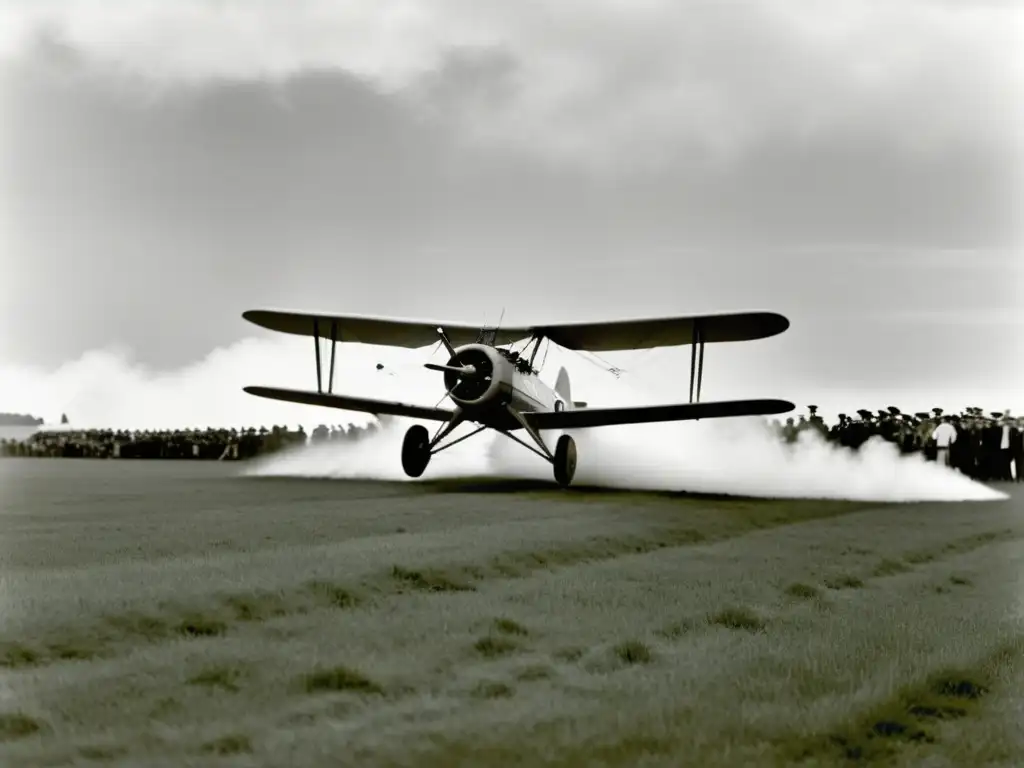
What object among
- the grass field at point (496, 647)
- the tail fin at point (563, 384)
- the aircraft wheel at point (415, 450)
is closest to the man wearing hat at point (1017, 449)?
the tail fin at point (563, 384)

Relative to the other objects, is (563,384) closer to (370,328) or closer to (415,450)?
(370,328)

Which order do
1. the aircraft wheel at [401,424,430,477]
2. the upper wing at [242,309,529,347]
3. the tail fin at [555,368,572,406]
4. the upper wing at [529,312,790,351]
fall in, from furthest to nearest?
the tail fin at [555,368,572,406] < the upper wing at [242,309,529,347] < the aircraft wheel at [401,424,430,477] < the upper wing at [529,312,790,351]

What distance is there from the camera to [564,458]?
56.4ft

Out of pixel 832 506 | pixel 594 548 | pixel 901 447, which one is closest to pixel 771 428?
pixel 901 447

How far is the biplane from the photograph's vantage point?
656 inches

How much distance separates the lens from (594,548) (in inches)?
342

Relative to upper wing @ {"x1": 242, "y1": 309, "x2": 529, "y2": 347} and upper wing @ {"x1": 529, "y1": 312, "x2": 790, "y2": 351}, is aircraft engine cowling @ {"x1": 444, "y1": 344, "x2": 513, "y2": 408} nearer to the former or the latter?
upper wing @ {"x1": 242, "y1": 309, "x2": 529, "y2": 347}

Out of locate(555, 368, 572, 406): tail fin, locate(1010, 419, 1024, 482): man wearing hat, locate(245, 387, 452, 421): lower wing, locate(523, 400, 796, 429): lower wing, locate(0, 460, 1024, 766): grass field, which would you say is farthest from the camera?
locate(1010, 419, 1024, 482): man wearing hat

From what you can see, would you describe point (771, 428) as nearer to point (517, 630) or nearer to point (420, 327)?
point (420, 327)

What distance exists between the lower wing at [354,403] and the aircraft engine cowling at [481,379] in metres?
1.97

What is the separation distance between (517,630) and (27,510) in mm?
8723

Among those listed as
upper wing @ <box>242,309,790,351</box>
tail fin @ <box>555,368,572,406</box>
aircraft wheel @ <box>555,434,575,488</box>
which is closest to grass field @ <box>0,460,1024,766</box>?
aircraft wheel @ <box>555,434,575,488</box>

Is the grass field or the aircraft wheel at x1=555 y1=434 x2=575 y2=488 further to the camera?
the aircraft wheel at x1=555 y1=434 x2=575 y2=488

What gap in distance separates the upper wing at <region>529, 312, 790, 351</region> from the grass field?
7.27 metres
